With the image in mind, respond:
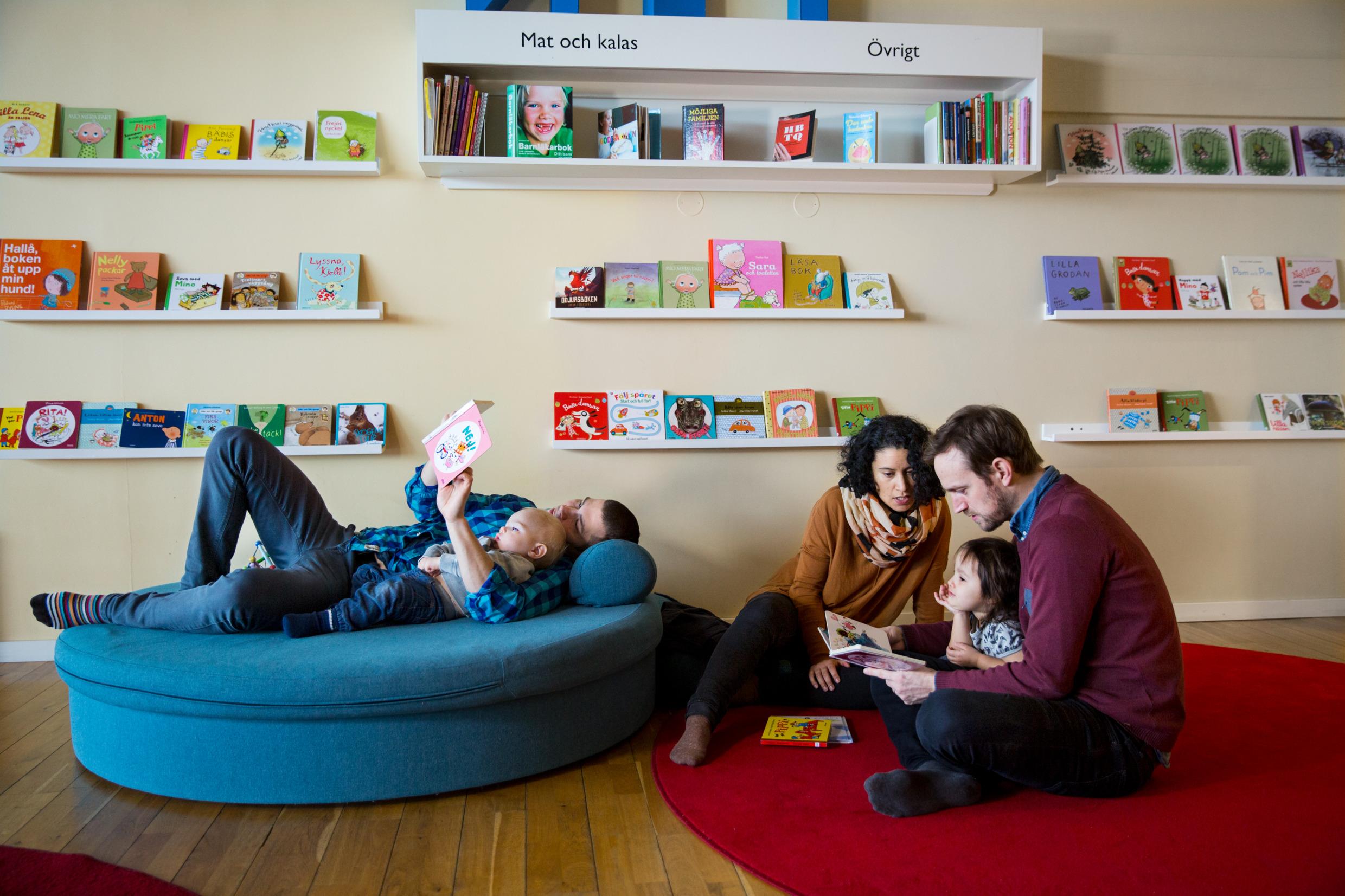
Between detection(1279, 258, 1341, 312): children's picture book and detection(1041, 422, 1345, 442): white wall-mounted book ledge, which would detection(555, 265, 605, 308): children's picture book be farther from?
detection(1279, 258, 1341, 312): children's picture book

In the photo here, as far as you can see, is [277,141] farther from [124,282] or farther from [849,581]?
[849,581]

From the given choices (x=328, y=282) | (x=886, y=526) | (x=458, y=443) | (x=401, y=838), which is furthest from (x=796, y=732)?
(x=328, y=282)

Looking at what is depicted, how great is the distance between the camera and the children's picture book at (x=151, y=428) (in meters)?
3.24

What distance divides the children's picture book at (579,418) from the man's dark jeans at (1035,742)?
1811 millimetres

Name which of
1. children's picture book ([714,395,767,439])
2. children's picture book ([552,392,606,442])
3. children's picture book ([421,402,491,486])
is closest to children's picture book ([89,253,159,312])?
children's picture book ([552,392,606,442])

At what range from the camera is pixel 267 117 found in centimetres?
331

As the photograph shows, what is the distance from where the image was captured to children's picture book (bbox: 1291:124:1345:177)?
371 centimetres

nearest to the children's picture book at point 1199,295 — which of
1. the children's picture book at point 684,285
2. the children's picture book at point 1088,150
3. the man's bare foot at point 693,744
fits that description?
the children's picture book at point 1088,150

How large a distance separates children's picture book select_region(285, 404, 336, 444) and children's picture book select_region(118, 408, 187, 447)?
1.27 feet

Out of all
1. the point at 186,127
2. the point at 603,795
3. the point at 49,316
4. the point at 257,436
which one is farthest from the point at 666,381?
the point at 49,316

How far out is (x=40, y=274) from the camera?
3.23m

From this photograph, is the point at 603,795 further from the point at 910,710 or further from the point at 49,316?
the point at 49,316

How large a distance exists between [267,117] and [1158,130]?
11.8 feet

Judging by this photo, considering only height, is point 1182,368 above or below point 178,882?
above
